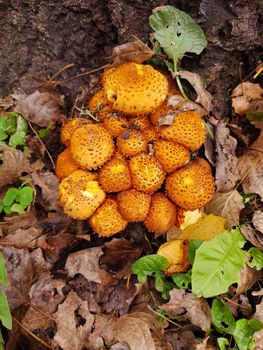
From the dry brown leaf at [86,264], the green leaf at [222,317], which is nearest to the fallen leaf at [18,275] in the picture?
the dry brown leaf at [86,264]

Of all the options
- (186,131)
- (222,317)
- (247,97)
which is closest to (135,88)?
(186,131)

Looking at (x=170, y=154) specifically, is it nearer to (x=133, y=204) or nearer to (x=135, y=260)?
(x=133, y=204)

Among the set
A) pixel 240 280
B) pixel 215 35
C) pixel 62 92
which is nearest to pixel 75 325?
pixel 240 280

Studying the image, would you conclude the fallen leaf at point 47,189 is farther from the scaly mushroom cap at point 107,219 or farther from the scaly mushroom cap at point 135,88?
the scaly mushroom cap at point 135,88

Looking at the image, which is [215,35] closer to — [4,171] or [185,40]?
[185,40]

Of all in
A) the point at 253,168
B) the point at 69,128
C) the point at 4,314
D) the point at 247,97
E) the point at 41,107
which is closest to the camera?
the point at 4,314

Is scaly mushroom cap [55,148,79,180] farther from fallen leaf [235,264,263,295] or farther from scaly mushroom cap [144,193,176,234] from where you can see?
fallen leaf [235,264,263,295]
